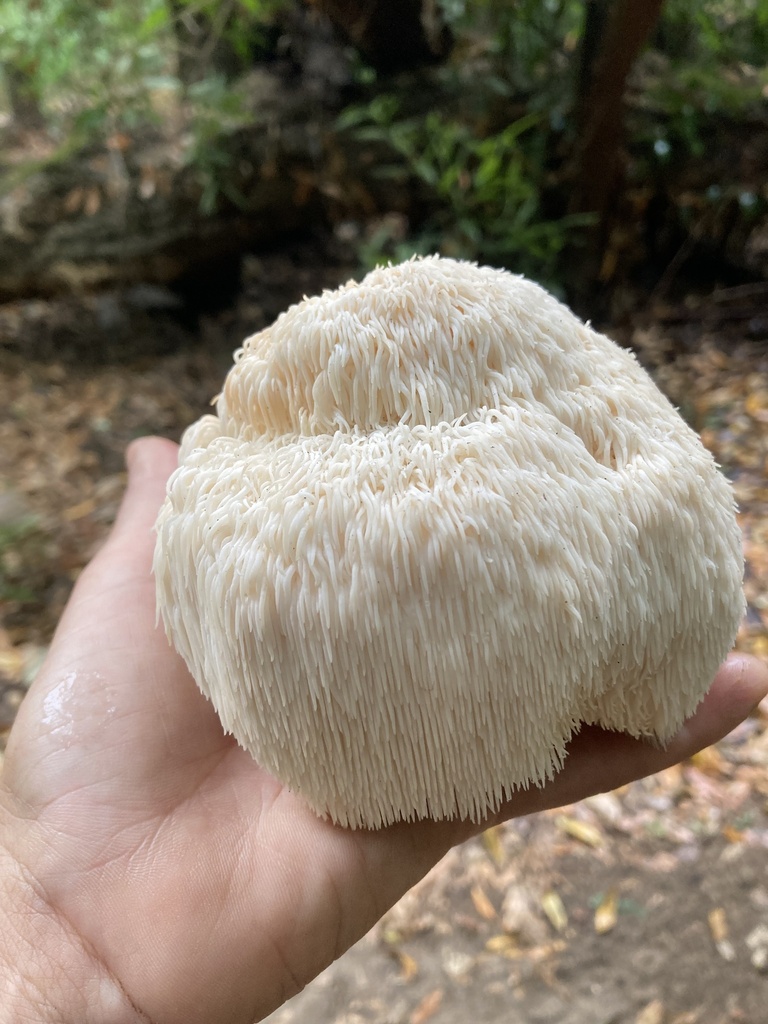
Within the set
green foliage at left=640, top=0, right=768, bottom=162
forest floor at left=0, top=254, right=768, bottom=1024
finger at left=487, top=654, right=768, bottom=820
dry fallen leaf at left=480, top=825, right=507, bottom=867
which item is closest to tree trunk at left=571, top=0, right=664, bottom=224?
green foliage at left=640, top=0, right=768, bottom=162

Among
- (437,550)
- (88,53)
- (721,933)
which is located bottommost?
(721,933)

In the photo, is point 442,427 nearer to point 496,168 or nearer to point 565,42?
point 496,168

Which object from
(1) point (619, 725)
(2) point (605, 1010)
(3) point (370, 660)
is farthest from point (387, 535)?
(2) point (605, 1010)

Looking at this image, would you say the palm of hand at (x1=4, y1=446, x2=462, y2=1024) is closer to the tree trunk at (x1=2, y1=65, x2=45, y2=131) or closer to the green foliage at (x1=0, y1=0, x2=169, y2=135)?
the green foliage at (x1=0, y1=0, x2=169, y2=135)

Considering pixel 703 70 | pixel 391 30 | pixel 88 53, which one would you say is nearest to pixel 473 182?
pixel 391 30

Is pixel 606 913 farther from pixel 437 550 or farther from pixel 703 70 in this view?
pixel 703 70

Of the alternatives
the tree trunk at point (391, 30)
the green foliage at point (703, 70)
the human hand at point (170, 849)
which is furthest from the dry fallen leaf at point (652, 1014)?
the tree trunk at point (391, 30)
